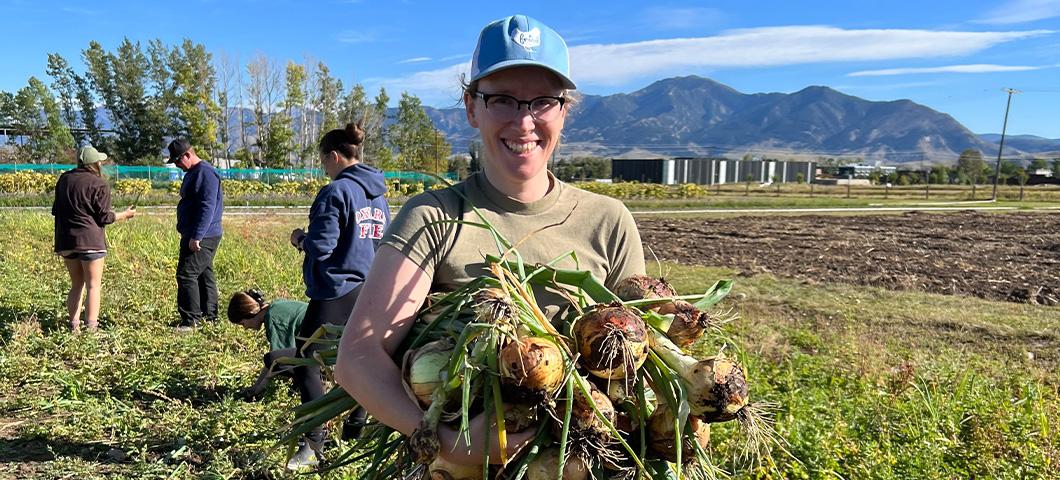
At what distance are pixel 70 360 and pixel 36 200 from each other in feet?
69.5

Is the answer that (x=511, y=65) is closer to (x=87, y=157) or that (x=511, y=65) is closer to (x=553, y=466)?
(x=553, y=466)

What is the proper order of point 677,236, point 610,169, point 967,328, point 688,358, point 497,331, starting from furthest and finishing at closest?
1. point 610,169
2. point 677,236
3. point 967,328
4. point 688,358
5. point 497,331

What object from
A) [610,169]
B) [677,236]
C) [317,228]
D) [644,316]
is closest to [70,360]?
[317,228]

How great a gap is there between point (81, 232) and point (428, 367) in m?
6.27

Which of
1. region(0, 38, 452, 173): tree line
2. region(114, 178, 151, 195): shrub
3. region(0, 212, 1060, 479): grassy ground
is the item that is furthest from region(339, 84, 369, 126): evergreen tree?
region(0, 212, 1060, 479): grassy ground

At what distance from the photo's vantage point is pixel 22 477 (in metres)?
3.82

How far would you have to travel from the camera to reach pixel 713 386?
149 centimetres

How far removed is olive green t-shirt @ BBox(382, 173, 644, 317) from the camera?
1707 millimetres

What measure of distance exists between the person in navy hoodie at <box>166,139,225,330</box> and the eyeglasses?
18.0 ft

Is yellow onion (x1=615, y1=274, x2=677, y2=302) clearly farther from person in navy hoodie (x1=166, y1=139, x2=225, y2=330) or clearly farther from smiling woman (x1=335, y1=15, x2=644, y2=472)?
person in navy hoodie (x1=166, y1=139, x2=225, y2=330)

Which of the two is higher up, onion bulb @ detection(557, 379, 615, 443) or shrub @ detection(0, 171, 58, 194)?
onion bulb @ detection(557, 379, 615, 443)

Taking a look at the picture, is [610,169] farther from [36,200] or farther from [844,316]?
[844,316]

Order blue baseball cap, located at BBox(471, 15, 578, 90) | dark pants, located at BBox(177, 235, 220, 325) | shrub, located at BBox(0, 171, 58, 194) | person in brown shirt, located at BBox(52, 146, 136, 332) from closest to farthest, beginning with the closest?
1. blue baseball cap, located at BBox(471, 15, 578, 90)
2. person in brown shirt, located at BBox(52, 146, 136, 332)
3. dark pants, located at BBox(177, 235, 220, 325)
4. shrub, located at BBox(0, 171, 58, 194)

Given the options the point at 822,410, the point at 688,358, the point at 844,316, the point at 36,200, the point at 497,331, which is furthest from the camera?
the point at 36,200
